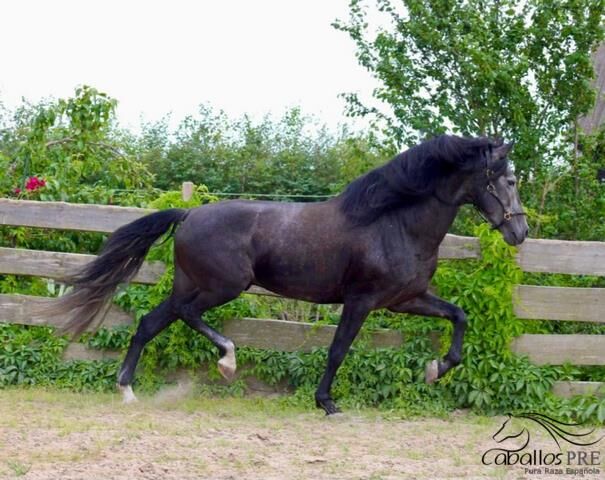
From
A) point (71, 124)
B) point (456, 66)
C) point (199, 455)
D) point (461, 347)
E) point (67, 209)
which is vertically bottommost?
point (199, 455)

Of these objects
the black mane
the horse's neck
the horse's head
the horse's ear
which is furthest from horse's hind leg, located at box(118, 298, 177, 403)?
the horse's ear

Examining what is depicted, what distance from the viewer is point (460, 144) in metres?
6.76

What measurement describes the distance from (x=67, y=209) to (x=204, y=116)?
8269 millimetres

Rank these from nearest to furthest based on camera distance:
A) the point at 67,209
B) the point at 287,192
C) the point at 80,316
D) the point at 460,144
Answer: the point at 460,144, the point at 80,316, the point at 67,209, the point at 287,192

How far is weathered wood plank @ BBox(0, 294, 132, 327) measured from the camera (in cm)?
800

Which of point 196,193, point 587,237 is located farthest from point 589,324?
point 196,193

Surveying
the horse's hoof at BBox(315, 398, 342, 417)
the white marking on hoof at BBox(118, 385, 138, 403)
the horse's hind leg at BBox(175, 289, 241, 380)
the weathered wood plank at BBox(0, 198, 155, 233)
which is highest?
the weathered wood plank at BBox(0, 198, 155, 233)

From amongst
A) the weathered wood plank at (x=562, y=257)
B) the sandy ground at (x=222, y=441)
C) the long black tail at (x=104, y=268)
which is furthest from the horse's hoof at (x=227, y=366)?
the weathered wood plank at (x=562, y=257)

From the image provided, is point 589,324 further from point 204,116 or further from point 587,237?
point 204,116

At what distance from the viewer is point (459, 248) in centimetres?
751

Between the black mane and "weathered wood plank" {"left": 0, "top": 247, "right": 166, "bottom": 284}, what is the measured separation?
188 cm

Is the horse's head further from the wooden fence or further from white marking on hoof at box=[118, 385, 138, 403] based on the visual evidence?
white marking on hoof at box=[118, 385, 138, 403]

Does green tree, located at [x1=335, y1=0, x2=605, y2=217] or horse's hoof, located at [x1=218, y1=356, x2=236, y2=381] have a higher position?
green tree, located at [x1=335, y1=0, x2=605, y2=217]

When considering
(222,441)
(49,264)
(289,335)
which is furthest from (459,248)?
(49,264)
